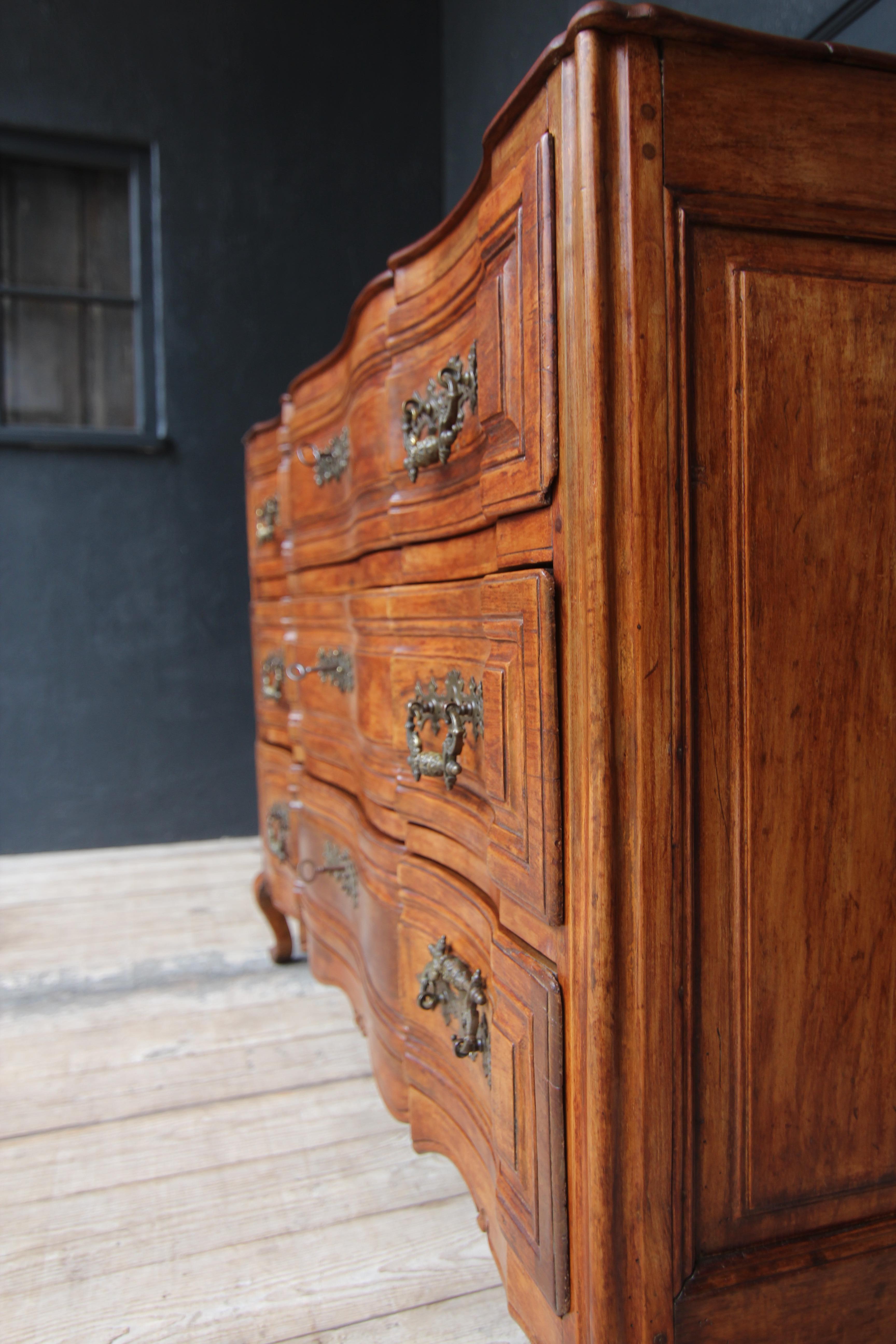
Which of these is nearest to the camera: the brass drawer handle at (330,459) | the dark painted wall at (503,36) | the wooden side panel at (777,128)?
the wooden side panel at (777,128)


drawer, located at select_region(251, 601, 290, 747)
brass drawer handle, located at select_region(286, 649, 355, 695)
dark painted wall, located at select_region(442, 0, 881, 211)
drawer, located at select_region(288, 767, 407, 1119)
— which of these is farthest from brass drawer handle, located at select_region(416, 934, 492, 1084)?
dark painted wall, located at select_region(442, 0, 881, 211)

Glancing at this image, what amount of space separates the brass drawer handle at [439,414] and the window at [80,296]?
2107mm

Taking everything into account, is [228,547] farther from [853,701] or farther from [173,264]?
[853,701]

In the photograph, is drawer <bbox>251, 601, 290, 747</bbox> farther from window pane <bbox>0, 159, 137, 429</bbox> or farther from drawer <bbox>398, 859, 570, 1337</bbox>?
window pane <bbox>0, 159, 137, 429</bbox>

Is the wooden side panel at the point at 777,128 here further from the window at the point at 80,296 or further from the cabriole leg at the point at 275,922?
the window at the point at 80,296

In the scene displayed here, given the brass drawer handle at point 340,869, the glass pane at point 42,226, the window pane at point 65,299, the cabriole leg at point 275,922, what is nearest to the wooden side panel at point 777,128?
the brass drawer handle at point 340,869

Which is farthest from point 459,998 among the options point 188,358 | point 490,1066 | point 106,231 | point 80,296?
point 106,231

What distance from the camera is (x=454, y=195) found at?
296 cm

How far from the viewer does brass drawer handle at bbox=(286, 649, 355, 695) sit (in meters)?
1.24

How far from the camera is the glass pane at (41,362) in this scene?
2717 mm

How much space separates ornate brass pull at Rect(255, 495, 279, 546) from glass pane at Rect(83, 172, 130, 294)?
1.53 m

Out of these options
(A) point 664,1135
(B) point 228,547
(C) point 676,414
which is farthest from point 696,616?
(B) point 228,547

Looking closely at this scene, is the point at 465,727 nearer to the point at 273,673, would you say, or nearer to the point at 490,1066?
the point at 490,1066

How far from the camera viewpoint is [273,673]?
1.69m
